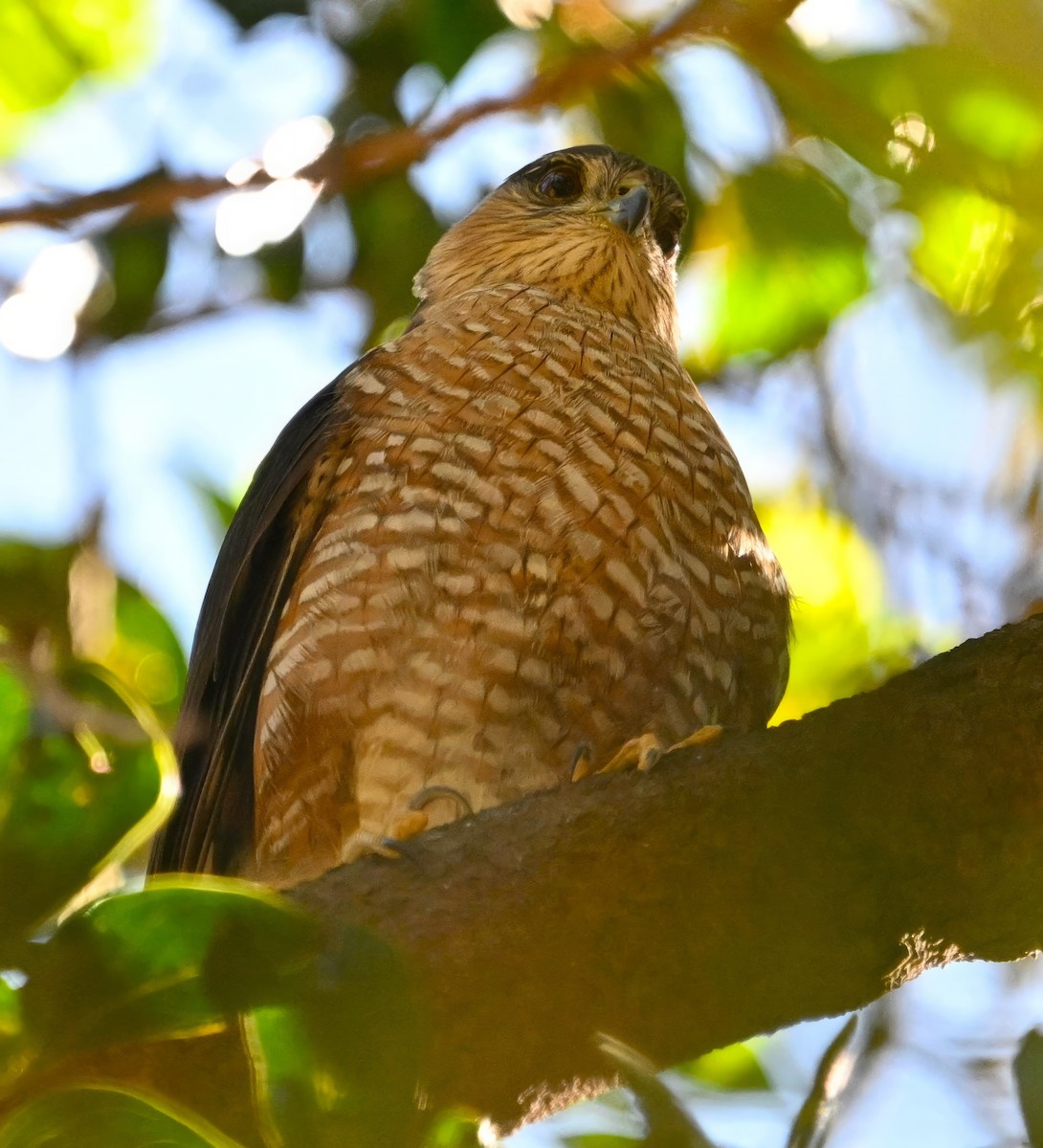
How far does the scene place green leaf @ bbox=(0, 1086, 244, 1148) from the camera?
4.26ft

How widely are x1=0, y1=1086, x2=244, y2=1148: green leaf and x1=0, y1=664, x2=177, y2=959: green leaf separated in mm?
229

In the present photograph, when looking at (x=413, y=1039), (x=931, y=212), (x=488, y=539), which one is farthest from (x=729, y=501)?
(x=413, y=1039)

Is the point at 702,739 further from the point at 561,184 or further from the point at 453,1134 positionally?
the point at 561,184

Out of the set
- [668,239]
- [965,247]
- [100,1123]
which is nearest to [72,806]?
[100,1123]

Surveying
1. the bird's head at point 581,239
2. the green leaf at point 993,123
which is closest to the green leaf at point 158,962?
the green leaf at point 993,123

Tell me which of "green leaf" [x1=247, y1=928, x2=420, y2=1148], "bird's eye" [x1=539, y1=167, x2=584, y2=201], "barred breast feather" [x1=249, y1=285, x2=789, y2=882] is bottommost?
"green leaf" [x1=247, y1=928, x2=420, y2=1148]

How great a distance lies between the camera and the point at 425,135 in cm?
279

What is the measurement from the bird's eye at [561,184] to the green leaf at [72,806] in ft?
10.7

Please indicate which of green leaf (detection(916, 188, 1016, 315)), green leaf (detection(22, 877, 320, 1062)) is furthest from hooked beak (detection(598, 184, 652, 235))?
green leaf (detection(22, 877, 320, 1062))

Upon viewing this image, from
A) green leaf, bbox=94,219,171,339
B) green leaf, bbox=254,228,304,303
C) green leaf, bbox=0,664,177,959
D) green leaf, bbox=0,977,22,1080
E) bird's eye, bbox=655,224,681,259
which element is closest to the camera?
green leaf, bbox=0,977,22,1080

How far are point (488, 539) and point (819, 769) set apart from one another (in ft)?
3.61

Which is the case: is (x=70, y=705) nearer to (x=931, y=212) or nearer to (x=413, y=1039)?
(x=413, y=1039)

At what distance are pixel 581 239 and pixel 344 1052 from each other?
306 cm

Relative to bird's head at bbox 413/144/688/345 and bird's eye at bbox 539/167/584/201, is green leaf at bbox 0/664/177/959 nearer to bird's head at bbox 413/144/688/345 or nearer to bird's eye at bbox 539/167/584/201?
bird's head at bbox 413/144/688/345
